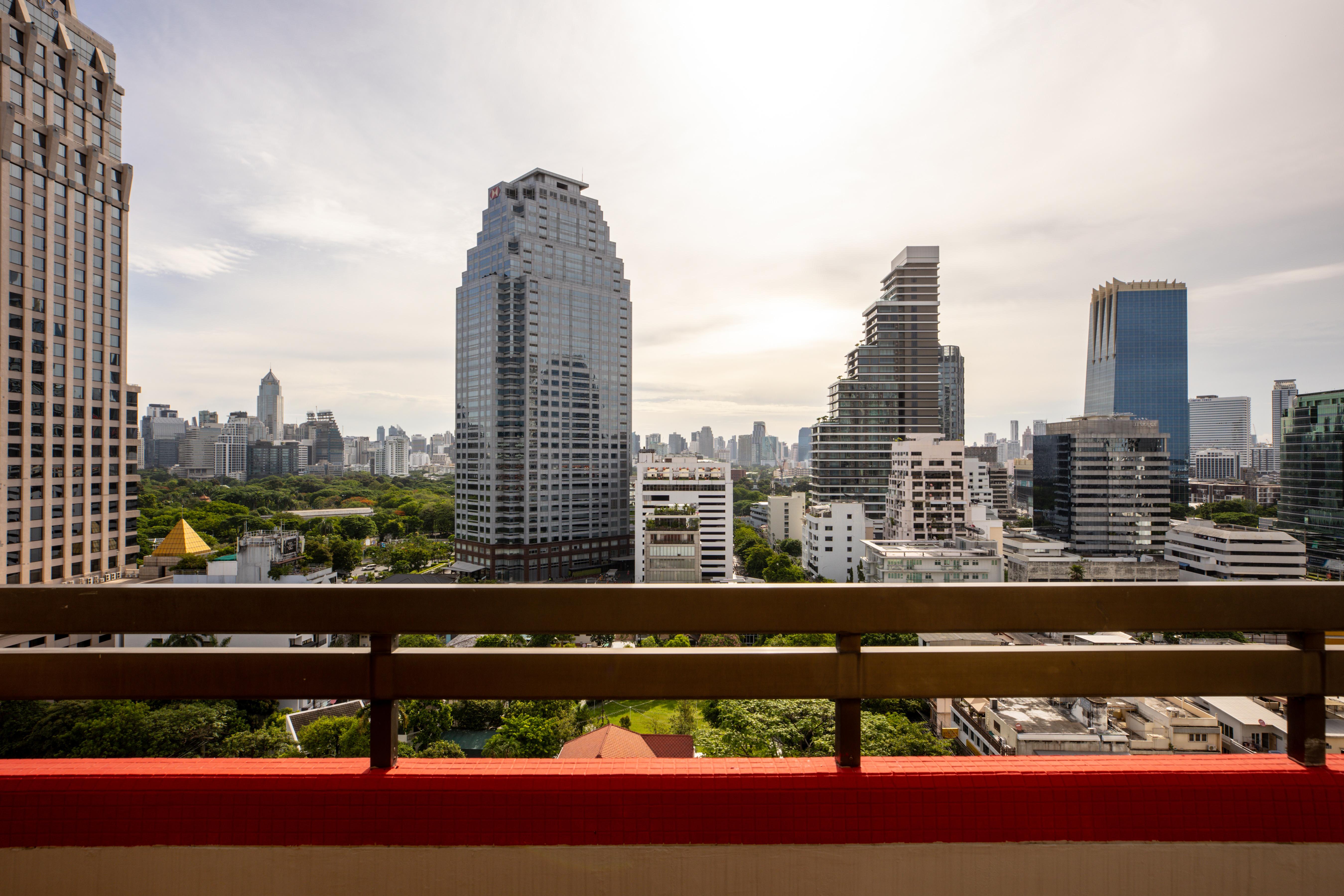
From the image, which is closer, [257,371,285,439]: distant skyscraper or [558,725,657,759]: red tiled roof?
[558,725,657,759]: red tiled roof

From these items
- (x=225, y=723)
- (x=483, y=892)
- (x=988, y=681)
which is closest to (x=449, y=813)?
(x=483, y=892)

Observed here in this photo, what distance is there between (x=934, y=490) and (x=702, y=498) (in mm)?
20004

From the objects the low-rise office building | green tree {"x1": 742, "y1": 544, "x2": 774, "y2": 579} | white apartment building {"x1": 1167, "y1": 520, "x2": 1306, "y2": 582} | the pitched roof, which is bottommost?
green tree {"x1": 742, "y1": 544, "x2": 774, "y2": 579}

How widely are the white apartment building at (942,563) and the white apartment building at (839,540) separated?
45.8 ft

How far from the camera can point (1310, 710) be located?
150cm

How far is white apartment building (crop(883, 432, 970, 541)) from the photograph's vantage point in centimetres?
4794

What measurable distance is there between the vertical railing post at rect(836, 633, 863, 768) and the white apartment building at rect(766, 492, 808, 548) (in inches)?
2649

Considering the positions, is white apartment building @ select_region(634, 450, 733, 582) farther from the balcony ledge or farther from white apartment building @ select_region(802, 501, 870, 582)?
the balcony ledge

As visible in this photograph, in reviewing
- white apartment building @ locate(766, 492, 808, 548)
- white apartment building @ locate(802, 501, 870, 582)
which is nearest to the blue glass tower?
white apartment building @ locate(766, 492, 808, 548)

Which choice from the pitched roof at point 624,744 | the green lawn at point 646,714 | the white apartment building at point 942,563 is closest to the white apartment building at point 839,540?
the white apartment building at point 942,563

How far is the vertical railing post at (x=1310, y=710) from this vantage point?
1.47 meters

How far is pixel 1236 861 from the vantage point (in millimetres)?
1390

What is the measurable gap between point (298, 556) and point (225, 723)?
39874mm

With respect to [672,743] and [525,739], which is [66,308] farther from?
[672,743]
